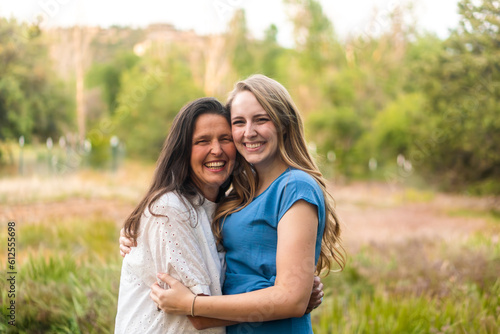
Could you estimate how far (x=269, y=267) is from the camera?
6.31 feet

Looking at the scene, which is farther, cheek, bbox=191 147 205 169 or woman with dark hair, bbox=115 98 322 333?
cheek, bbox=191 147 205 169

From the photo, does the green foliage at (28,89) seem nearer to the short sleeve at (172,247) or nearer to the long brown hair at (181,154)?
the long brown hair at (181,154)

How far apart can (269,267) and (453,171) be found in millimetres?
12854

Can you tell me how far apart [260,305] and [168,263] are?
40 centimetres

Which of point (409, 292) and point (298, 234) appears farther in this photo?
point (409, 292)

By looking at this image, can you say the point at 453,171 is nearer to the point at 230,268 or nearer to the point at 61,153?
the point at 61,153

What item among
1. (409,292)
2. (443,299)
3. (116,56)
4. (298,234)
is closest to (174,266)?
(298,234)

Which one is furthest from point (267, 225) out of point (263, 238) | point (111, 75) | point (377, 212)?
point (111, 75)

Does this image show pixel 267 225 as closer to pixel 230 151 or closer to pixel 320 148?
pixel 230 151

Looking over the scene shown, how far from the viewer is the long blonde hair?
2.03 meters

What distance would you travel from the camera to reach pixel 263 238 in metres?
1.92

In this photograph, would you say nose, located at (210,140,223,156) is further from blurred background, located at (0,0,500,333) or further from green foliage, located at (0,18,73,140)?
green foliage, located at (0,18,73,140)

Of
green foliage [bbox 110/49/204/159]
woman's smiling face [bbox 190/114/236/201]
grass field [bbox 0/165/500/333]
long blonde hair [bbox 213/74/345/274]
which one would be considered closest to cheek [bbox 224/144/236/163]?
woman's smiling face [bbox 190/114/236/201]

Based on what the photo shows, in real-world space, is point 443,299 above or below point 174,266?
below
